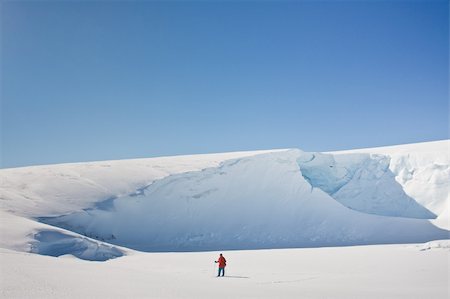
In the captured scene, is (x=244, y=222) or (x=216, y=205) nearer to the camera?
(x=244, y=222)

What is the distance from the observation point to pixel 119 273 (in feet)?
29.7

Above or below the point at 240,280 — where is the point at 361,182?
above

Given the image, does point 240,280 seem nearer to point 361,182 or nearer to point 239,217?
point 239,217

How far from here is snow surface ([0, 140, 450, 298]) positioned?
9086 millimetres

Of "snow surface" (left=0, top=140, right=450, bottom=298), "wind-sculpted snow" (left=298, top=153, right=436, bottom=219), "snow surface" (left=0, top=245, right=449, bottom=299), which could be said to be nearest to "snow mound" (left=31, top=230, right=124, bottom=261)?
"snow surface" (left=0, top=140, right=450, bottom=298)

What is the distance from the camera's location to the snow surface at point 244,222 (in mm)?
9086

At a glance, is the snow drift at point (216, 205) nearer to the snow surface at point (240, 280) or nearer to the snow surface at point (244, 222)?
the snow surface at point (244, 222)

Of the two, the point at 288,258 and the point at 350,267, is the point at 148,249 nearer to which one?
the point at 288,258

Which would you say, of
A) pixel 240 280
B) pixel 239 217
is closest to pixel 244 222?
pixel 239 217

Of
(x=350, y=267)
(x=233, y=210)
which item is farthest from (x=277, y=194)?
(x=350, y=267)

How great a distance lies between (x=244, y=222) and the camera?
2402cm

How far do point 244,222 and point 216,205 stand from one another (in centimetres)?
203

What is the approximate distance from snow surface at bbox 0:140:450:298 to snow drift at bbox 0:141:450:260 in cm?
7

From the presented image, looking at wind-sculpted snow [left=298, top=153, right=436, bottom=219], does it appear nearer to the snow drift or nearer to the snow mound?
the snow drift
